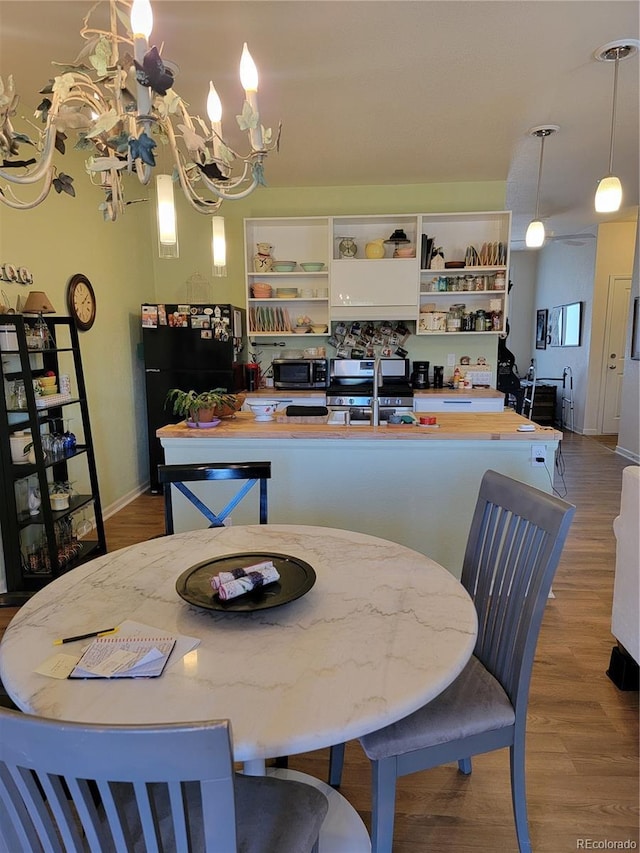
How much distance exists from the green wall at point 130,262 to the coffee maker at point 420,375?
5.9 inches

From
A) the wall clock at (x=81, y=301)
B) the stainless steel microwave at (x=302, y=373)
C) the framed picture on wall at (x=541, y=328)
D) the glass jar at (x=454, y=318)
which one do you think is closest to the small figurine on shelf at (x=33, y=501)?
the wall clock at (x=81, y=301)

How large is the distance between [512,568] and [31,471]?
250 cm

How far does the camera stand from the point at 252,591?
125 centimetres

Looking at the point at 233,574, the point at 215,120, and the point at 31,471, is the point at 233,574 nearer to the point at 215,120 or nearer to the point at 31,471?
the point at 215,120

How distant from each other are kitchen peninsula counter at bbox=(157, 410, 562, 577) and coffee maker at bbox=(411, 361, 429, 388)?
2037mm

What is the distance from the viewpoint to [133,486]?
14.7 feet

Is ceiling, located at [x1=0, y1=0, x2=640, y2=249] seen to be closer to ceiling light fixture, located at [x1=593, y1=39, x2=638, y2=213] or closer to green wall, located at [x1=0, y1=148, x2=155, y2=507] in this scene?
ceiling light fixture, located at [x1=593, y1=39, x2=638, y2=213]

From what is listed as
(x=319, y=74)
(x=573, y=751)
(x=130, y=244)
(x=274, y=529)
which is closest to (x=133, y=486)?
(x=130, y=244)

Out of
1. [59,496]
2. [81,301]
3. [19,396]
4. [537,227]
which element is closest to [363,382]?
[537,227]

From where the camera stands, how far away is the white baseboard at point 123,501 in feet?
13.1

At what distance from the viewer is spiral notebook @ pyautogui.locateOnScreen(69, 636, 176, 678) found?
0.98 m

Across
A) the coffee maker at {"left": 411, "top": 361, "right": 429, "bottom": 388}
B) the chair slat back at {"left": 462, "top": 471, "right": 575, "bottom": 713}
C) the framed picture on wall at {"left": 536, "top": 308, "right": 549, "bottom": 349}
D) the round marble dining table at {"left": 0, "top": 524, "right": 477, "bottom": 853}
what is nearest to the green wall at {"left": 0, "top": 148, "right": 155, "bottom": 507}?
the round marble dining table at {"left": 0, "top": 524, "right": 477, "bottom": 853}

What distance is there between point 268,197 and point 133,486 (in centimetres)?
294

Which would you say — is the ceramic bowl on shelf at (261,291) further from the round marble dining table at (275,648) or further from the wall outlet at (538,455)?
the round marble dining table at (275,648)
